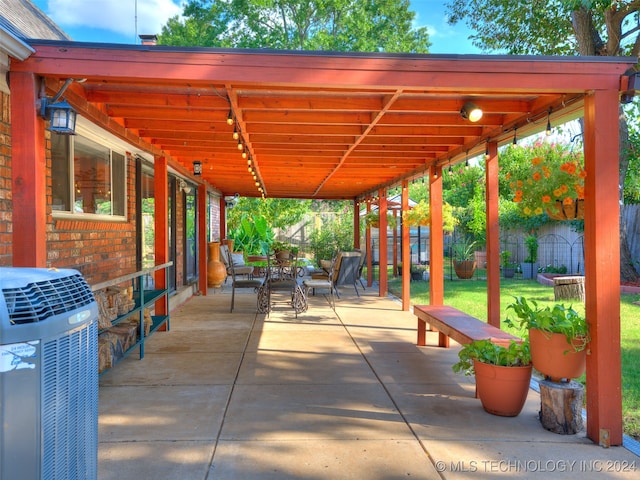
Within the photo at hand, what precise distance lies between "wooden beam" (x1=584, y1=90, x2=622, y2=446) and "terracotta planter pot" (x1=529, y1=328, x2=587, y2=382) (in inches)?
3.5

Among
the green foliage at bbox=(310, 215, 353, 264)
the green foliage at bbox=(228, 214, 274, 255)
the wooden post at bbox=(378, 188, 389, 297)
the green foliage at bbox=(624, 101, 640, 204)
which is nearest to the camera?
the green foliage at bbox=(624, 101, 640, 204)

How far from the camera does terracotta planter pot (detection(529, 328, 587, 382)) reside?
3219 millimetres

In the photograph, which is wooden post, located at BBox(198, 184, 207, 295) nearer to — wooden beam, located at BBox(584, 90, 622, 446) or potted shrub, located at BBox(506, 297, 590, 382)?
potted shrub, located at BBox(506, 297, 590, 382)

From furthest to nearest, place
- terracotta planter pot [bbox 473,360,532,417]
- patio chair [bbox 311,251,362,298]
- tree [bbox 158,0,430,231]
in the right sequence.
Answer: tree [bbox 158,0,430,231], patio chair [bbox 311,251,362,298], terracotta planter pot [bbox 473,360,532,417]

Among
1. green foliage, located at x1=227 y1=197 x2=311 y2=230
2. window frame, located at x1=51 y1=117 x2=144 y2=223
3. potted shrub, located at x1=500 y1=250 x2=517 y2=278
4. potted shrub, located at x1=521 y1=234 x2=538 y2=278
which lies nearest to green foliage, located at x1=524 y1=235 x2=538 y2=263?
potted shrub, located at x1=521 y1=234 x2=538 y2=278

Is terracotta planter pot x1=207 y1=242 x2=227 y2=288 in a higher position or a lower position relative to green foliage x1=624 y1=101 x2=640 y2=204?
lower

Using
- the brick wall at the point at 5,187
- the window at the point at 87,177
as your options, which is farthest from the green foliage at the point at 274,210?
the brick wall at the point at 5,187

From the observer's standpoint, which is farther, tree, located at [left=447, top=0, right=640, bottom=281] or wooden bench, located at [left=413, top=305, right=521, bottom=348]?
tree, located at [left=447, top=0, right=640, bottom=281]

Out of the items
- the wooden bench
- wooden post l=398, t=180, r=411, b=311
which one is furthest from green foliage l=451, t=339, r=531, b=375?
wooden post l=398, t=180, r=411, b=311

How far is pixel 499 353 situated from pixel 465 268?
10.7m

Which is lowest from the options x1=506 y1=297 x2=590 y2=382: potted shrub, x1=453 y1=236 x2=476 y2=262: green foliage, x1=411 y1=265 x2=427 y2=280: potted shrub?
x1=411 y1=265 x2=427 y2=280: potted shrub

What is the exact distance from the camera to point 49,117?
3.18 m

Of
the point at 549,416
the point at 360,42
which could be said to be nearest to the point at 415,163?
the point at 549,416

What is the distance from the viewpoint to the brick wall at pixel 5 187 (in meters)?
Answer: 3.64
